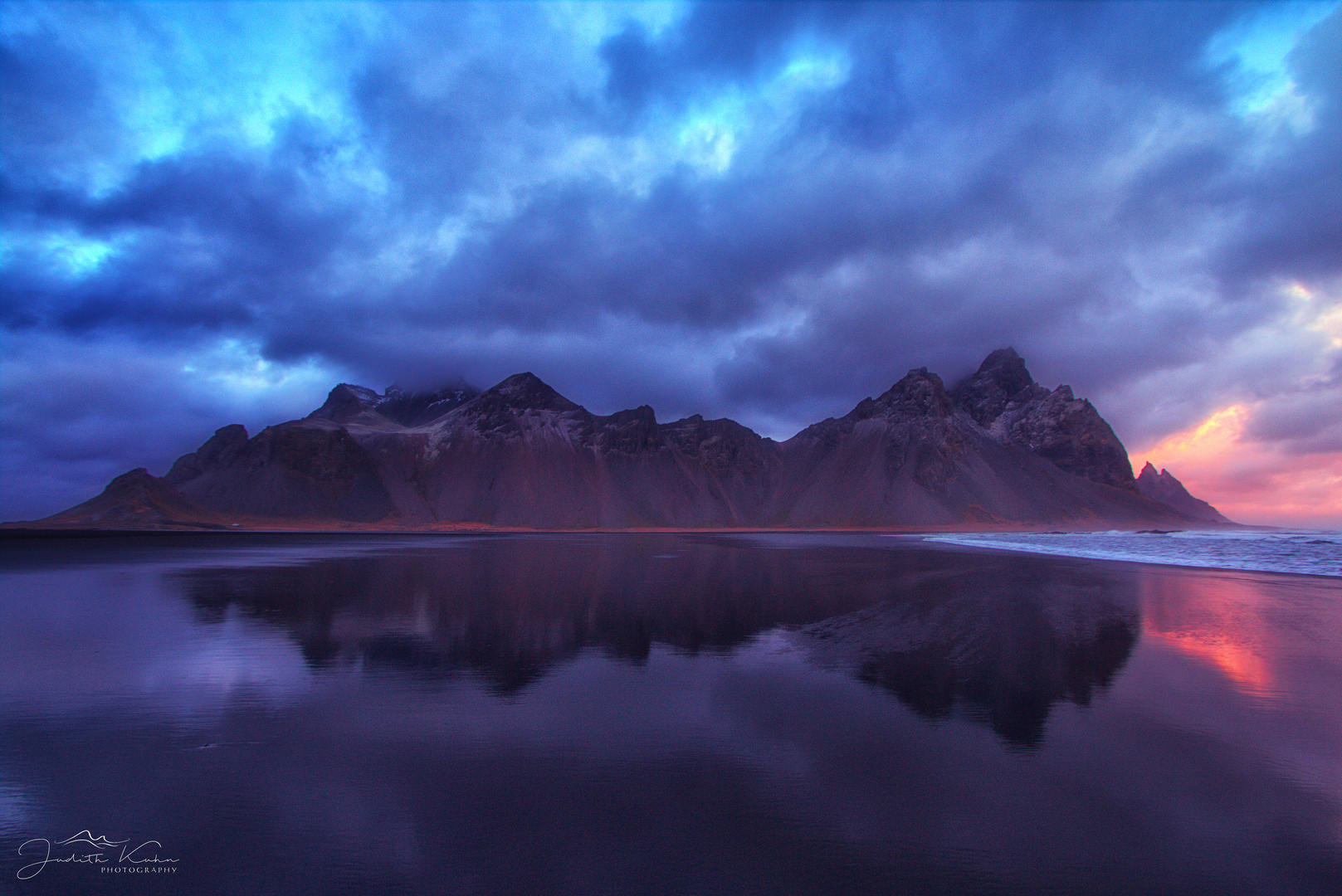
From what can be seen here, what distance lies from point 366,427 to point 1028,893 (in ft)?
656

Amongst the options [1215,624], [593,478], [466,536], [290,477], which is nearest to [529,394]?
[593,478]

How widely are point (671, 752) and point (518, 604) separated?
14.7m

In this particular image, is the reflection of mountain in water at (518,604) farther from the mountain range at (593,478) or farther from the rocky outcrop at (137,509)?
the mountain range at (593,478)

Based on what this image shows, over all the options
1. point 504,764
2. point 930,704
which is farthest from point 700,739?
point 930,704

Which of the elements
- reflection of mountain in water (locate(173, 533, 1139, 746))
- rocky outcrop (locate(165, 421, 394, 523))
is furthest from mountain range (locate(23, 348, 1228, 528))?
reflection of mountain in water (locate(173, 533, 1139, 746))

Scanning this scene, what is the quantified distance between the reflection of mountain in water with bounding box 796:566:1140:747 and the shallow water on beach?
0.12 meters

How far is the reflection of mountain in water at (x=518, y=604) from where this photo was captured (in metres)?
15.0

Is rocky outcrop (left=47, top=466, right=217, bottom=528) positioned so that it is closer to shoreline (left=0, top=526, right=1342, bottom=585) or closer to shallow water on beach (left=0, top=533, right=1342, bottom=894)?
shoreline (left=0, top=526, right=1342, bottom=585)

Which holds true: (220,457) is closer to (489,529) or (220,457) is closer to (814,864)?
(489,529)

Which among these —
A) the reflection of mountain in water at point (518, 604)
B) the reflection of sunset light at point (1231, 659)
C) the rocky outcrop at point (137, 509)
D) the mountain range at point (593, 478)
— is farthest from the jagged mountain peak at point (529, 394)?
the reflection of sunset light at point (1231, 659)

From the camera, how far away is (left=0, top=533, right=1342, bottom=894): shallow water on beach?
589cm

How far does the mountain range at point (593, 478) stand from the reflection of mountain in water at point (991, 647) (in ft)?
422

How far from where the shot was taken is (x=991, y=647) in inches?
595

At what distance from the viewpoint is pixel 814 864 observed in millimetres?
5840
